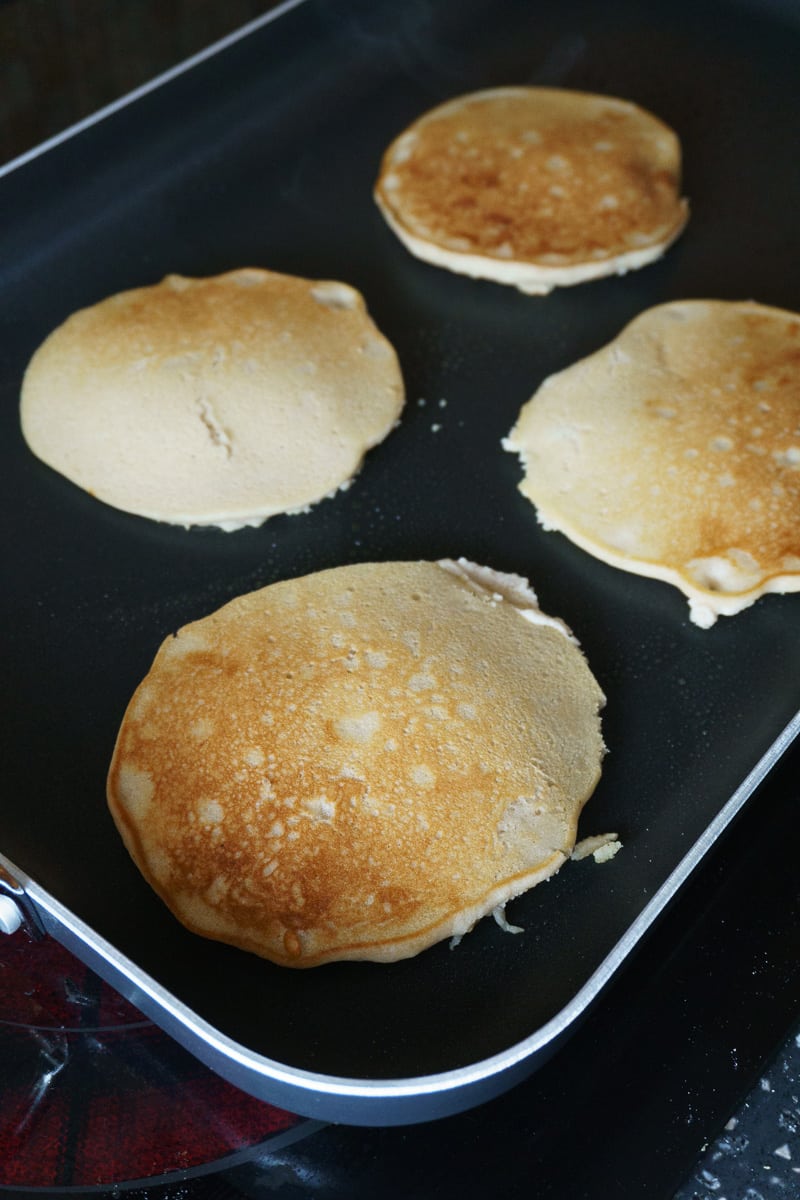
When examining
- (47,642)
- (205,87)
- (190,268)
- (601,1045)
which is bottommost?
(601,1045)

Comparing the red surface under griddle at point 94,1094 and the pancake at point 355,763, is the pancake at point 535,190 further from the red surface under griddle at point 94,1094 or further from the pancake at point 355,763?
the red surface under griddle at point 94,1094

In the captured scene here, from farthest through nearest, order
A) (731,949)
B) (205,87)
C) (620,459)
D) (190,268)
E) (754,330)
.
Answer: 1. (205,87)
2. (190,268)
3. (754,330)
4. (620,459)
5. (731,949)

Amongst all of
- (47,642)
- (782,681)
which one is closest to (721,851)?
(782,681)

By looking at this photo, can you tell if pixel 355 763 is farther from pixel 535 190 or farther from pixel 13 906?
pixel 535 190

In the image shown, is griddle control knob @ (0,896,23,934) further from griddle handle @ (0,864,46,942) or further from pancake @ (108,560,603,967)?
pancake @ (108,560,603,967)

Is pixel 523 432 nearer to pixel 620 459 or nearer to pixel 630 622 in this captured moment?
pixel 620 459

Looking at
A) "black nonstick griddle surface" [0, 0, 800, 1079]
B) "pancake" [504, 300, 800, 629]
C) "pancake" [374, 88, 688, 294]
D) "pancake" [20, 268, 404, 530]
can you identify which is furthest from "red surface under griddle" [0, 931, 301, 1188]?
"pancake" [374, 88, 688, 294]

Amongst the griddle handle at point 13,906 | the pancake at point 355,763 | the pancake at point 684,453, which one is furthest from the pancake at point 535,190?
the griddle handle at point 13,906
